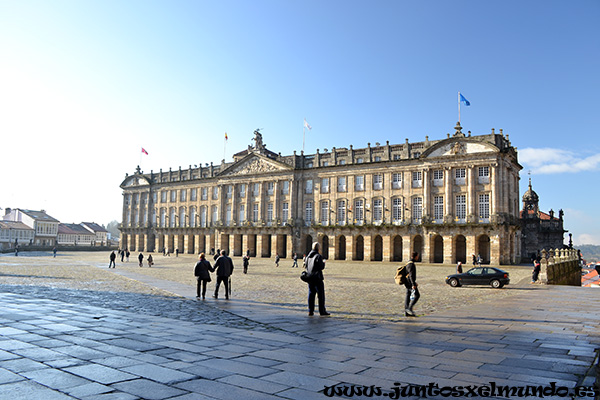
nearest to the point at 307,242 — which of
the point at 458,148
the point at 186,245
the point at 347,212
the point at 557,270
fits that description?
the point at 347,212

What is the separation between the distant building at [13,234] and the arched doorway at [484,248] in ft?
297

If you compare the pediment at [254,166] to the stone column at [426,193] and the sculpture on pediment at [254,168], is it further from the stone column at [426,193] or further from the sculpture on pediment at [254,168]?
the stone column at [426,193]

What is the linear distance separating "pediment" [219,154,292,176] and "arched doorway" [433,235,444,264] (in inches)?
870

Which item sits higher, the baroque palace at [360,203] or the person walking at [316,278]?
the baroque palace at [360,203]

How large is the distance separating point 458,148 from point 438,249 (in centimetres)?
1234

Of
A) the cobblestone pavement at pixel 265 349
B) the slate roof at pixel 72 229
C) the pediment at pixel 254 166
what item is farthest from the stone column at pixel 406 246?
the slate roof at pixel 72 229

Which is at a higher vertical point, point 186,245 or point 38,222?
point 38,222

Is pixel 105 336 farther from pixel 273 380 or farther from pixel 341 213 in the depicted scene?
pixel 341 213

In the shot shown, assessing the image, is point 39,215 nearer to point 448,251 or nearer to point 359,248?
point 359,248

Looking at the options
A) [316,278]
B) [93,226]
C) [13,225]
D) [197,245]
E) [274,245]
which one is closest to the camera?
[316,278]

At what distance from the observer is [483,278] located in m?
24.0

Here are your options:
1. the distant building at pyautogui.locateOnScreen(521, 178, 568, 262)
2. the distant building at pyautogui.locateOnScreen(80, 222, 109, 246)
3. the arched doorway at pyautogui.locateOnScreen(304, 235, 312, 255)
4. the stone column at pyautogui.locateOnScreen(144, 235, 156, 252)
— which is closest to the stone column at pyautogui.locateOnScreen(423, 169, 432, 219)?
the distant building at pyautogui.locateOnScreen(521, 178, 568, 262)

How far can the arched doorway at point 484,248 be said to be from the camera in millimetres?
50175

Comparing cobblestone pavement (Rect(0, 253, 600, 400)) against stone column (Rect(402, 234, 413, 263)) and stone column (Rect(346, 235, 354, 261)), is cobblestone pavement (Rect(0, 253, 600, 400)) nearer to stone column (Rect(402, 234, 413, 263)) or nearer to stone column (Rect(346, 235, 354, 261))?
stone column (Rect(402, 234, 413, 263))
